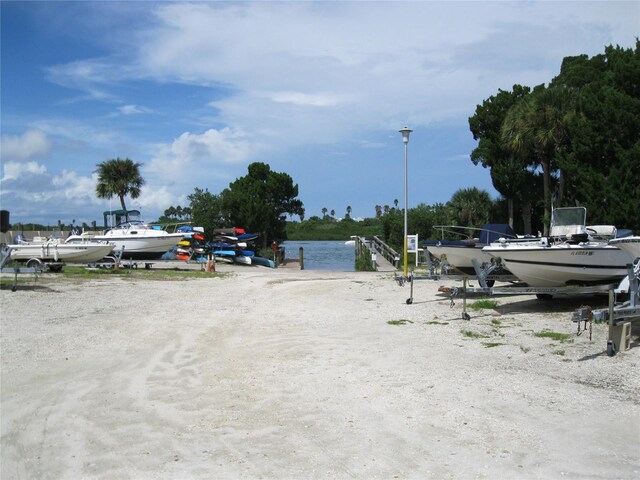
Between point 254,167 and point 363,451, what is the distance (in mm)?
43742

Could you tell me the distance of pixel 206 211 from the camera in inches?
1539

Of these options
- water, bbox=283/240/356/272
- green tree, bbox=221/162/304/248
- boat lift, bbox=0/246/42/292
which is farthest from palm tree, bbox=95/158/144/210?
boat lift, bbox=0/246/42/292

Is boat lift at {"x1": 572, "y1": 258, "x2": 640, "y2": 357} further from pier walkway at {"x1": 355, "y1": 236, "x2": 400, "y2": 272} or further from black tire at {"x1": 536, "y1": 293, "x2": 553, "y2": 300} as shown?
pier walkway at {"x1": 355, "y1": 236, "x2": 400, "y2": 272}

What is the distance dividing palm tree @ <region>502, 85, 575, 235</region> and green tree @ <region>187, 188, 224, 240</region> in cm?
1893

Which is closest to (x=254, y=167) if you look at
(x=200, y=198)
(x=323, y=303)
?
(x=200, y=198)

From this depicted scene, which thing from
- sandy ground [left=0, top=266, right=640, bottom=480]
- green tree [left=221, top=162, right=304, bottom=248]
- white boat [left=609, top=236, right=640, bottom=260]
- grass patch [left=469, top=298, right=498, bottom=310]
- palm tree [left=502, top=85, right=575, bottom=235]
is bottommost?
sandy ground [left=0, top=266, right=640, bottom=480]

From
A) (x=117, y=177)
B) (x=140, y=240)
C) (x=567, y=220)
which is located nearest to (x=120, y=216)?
(x=140, y=240)

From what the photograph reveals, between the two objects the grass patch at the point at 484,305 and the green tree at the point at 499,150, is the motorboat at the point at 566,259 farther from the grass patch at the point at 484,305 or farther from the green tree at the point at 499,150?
the green tree at the point at 499,150

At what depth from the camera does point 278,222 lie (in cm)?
4759

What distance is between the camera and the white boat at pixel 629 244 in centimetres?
1296

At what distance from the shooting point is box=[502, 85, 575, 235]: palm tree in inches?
1078

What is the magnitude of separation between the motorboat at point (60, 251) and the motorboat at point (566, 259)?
56.9 feet

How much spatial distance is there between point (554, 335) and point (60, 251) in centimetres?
2060

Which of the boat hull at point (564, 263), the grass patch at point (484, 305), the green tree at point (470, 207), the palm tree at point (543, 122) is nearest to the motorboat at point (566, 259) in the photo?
the boat hull at point (564, 263)
